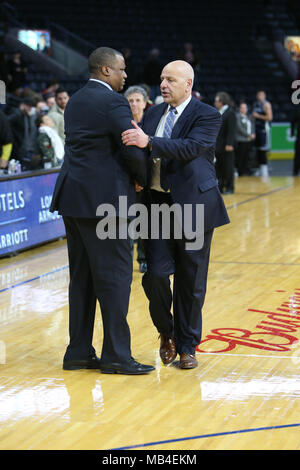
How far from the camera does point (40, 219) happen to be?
9.41 metres

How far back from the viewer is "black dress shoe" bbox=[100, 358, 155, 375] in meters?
4.72

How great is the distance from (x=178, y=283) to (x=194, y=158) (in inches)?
29.3

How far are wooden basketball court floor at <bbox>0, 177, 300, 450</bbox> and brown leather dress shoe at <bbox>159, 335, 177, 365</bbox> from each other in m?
0.06

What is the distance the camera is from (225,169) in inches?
548

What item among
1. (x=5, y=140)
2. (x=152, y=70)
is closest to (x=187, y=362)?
(x=5, y=140)

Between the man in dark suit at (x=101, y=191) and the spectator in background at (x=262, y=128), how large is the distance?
12.8 meters

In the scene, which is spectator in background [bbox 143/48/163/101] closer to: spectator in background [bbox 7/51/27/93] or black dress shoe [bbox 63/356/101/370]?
spectator in background [bbox 7/51/27/93]

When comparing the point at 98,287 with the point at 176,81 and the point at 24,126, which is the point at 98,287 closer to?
the point at 176,81

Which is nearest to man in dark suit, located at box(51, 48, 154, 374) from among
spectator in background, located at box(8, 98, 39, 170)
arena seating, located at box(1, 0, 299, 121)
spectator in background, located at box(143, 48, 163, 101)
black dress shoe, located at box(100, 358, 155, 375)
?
black dress shoe, located at box(100, 358, 155, 375)

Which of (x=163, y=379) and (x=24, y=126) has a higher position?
(x=24, y=126)

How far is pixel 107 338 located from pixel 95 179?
91 cm

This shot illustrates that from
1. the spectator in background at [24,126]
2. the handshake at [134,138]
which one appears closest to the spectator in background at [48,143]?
the spectator in background at [24,126]

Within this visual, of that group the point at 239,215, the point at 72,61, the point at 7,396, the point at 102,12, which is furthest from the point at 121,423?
the point at 102,12

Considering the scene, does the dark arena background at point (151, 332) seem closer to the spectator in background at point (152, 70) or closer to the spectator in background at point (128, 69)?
the spectator in background at point (152, 70)
